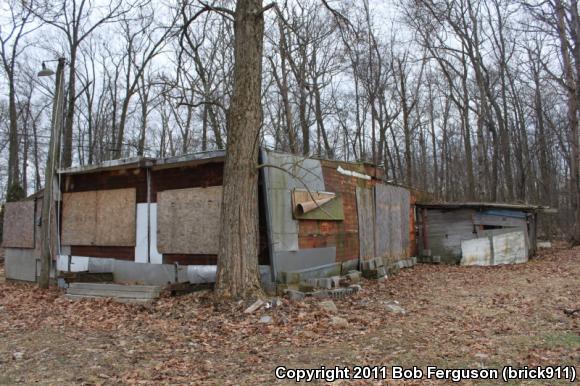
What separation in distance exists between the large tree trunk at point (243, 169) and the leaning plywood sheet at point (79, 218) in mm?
5525

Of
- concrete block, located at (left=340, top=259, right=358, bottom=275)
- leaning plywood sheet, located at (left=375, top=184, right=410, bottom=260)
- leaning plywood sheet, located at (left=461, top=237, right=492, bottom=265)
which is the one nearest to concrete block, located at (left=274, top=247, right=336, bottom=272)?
concrete block, located at (left=340, top=259, right=358, bottom=275)

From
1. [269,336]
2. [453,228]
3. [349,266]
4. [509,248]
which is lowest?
[269,336]

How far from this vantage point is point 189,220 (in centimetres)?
1081

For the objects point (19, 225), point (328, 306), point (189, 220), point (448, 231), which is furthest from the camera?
point (448, 231)

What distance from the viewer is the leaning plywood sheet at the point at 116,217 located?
11.8m

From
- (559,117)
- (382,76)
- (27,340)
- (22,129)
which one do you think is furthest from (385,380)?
(22,129)

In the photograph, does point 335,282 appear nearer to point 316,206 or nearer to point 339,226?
point 316,206

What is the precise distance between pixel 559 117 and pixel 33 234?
30.1 m

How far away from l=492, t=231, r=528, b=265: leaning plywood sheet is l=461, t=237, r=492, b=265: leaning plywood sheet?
0.79 feet

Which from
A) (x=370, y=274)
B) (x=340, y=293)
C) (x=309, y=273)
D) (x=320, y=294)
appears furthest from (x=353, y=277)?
(x=320, y=294)

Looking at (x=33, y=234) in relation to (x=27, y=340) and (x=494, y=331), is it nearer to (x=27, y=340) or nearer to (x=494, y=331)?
(x=27, y=340)

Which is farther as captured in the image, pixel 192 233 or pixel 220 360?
pixel 192 233

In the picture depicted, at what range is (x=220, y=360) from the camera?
583 centimetres

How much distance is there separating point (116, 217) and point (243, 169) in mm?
5086
